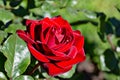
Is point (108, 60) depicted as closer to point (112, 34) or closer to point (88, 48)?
point (112, 34)

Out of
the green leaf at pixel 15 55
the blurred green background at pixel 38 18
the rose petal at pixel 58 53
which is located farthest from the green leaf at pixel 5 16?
the rose petal at pixel 58 53

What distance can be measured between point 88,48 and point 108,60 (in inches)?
20.1

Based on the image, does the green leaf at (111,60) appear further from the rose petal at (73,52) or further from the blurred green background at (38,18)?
the rose petal at (73,52)

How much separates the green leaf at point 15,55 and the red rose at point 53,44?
0.02 meters

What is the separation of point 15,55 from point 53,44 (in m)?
0.11

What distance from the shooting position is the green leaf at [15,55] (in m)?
0.87

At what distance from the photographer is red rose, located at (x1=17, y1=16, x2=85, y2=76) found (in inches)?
32.3

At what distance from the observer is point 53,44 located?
827 millimetres

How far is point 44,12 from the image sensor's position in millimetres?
1280

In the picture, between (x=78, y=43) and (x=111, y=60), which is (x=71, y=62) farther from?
(x=111, y=60)

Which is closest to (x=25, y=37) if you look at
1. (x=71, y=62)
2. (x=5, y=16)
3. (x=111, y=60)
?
(x=71, y=62)

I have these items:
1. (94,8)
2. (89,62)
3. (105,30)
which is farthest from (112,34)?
(94,8)

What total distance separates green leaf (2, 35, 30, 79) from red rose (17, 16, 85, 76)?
2cm

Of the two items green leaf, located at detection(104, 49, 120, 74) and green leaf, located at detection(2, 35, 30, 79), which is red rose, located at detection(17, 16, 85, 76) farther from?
green leaf, located at detection(104, 49, 120, 74)
